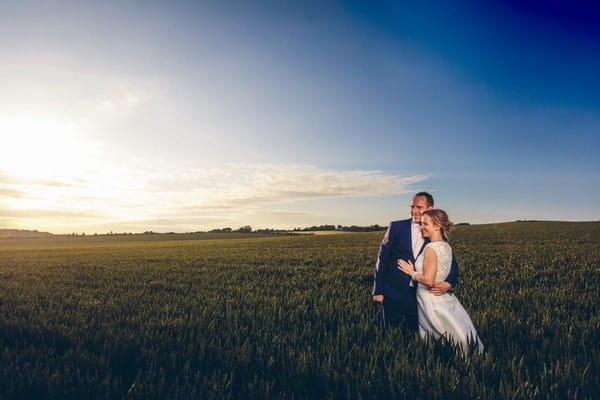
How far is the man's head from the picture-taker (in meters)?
5.81

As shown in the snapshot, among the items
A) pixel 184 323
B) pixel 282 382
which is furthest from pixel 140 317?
pixel 282 382

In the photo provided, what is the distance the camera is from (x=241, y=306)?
970 centimetres

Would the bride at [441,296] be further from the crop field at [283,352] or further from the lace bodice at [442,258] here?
the crop field at [283,352]

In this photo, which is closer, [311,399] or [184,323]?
[311,399]

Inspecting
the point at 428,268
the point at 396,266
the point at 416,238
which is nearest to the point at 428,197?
the point at 416,238

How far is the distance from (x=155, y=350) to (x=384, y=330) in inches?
137

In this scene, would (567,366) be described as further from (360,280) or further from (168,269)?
(168,269)

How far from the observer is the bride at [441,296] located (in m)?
A: 5.44

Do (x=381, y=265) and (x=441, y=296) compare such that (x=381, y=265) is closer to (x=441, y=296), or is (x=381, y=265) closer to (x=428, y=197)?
(x=441, y=296)

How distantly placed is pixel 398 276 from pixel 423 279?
0.90 meters

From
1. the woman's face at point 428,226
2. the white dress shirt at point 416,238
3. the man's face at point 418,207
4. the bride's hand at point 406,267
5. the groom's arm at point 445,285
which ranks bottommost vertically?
the groom's arm at point 445,285

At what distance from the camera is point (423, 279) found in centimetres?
551

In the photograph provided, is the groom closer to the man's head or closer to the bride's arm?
the man's head

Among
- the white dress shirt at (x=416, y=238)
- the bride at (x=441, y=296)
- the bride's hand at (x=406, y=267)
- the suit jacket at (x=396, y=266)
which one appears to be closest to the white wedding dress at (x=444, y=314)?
the bride at (x=441, y=296)
